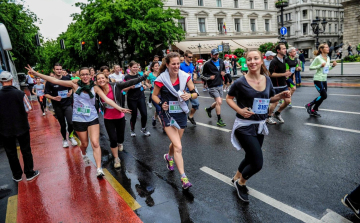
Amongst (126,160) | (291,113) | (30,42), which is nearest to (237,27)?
(30,42)

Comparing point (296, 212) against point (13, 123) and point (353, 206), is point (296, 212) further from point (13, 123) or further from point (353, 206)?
point (13, 123)

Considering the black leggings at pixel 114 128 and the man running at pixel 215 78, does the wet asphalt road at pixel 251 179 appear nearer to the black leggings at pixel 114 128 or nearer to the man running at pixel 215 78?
the black leggings at pixel 114 128

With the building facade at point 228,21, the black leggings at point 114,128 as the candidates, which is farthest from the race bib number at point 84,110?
the building facade at point 228,21

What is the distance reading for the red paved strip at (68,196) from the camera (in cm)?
336

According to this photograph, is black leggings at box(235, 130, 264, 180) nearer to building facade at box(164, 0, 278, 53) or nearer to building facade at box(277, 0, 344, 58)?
building facade at box(164, 0, 278, 53)

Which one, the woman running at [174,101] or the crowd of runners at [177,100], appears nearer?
the crowd of runners at [177,100]

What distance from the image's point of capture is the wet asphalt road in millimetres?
3143

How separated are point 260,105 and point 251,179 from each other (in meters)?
1.34

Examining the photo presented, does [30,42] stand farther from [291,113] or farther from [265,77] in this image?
[265,77]

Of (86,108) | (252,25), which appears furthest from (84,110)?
(252,25)

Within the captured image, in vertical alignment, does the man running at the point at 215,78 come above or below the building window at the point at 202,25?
below

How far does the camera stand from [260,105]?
10.2ft

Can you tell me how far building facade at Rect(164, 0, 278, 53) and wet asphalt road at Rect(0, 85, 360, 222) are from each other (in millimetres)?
32776

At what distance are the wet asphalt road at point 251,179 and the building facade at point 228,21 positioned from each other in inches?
1290
